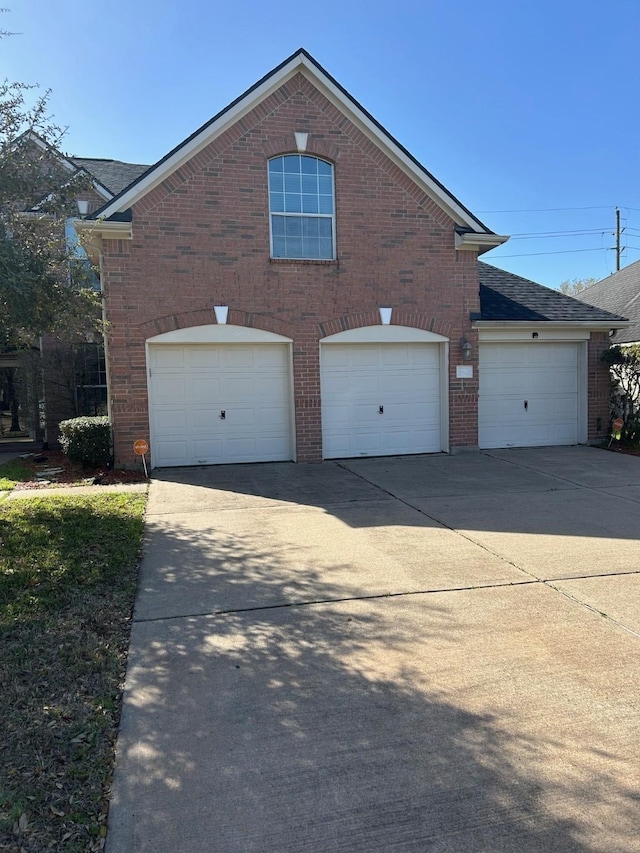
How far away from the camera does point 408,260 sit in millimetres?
12133

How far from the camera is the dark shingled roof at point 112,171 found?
16406 mm

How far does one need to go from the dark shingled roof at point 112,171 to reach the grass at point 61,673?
12402 millimetres

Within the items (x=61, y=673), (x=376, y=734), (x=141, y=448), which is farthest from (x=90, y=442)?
(x=376, y=734)

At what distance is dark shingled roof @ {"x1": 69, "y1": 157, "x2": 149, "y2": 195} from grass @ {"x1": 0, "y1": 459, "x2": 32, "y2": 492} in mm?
7881

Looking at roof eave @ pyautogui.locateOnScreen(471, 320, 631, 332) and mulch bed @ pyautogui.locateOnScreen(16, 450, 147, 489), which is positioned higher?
roof eave @ pyautogui.locateOnScreen(471, 320, 631, 332)

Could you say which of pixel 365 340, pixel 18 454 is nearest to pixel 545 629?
pixel 365 340

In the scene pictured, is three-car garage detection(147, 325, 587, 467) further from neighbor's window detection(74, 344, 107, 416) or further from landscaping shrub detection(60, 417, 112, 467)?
neighbor's window detection(74, 344, 107, 416)

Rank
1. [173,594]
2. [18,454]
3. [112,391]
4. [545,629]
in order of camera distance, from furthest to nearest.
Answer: [18,454] < [112,391] < [173,594] < [545,629]

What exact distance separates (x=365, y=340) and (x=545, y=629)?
8488mm

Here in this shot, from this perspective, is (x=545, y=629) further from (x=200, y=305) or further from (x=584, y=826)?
(x=200, y=305)

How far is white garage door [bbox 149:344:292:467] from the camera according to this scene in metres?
11.4

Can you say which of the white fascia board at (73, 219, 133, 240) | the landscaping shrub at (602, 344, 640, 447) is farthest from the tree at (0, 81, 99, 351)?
the landscaping shrub at (602, 344, 640, 447)

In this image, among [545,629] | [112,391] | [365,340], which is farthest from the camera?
[365,340]

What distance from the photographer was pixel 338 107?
1164 centimetres
